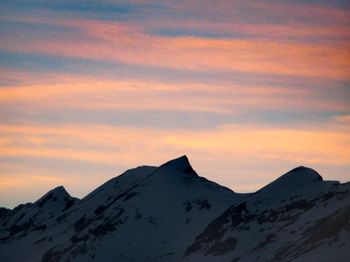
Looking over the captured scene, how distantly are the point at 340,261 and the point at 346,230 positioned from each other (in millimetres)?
19604

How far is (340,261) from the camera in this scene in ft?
593

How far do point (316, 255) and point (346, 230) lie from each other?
11601 millimetres

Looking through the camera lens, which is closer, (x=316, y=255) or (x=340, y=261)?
(x=340, y=261)

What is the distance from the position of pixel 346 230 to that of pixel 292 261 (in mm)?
14971

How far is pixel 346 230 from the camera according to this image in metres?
199

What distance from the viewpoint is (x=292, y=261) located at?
198m

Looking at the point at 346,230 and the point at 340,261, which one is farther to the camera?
the point at 346,230

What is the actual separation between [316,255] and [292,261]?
7.81 metres

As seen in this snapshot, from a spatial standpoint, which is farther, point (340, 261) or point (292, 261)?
point (292, 261)

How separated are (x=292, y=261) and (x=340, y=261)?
1964 cm

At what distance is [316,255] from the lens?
19275cm
